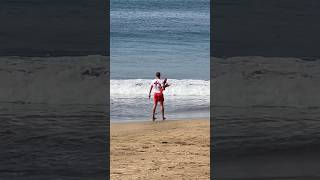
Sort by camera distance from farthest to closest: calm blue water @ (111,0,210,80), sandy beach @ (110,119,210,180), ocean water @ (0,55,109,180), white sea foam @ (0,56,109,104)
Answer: calm blue water @ (111,0,210,80)
white sea foam @ (0,56,109,104)
sandy beach @ (110,119,210,180)
ocean water @ (0,55,109,180)

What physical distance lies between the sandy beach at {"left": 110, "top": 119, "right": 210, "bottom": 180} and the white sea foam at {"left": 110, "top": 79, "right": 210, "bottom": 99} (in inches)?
155

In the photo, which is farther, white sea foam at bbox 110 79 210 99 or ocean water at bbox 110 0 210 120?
white sea foam at bbox 110 79 210 99

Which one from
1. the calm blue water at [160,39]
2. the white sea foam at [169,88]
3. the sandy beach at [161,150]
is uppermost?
the calm blue water at [160,39]

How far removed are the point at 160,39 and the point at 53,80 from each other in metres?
13.5

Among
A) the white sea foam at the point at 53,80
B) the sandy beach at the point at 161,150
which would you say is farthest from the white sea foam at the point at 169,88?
the sandy beach at the point at 161,150

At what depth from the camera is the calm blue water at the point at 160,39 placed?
2289 centimetres

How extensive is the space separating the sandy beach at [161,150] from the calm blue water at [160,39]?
8.89m

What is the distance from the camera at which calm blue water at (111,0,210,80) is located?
22.9 meters

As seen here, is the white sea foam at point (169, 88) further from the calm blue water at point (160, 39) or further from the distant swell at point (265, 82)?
the calm blue water at point (160, 39)

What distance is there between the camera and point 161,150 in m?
9.87

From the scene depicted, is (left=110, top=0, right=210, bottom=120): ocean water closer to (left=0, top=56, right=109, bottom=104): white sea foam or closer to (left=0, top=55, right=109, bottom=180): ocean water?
(left=0, top=56, right=109, bottom=104): white sea foam

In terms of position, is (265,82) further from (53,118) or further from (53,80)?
(53,118)

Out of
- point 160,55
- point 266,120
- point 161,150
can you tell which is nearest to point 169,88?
point 266,120

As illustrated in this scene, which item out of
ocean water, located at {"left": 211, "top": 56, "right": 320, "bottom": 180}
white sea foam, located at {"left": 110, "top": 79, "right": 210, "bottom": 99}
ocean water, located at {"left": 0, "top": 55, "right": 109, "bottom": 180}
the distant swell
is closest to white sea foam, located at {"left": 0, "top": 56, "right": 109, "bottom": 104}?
ocean water, located at {"left": 0, "top": 55, "right": 109, "bottom": 180}
